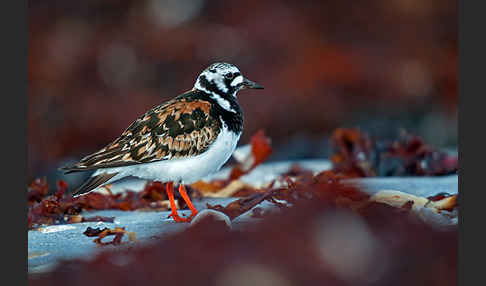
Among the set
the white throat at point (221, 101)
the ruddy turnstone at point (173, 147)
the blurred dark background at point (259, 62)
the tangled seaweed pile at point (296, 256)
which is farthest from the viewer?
the blurred dark background at point (259, 62)

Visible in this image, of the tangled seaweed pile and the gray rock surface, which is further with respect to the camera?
the gray rock surface

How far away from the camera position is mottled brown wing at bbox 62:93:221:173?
3.16 m

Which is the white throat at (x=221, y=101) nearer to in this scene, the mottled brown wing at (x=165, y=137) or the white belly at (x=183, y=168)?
the mottled brown wing at (x=165, y=137)

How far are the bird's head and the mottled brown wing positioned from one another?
19cm

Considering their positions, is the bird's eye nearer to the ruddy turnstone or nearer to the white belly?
the ruddy turnstone

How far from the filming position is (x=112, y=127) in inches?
302

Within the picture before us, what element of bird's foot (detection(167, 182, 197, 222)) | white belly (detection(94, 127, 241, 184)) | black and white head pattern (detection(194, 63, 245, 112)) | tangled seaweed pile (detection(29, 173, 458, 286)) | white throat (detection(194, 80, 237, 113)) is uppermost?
black and white head pattern (detection(194, 63, 245, 112))

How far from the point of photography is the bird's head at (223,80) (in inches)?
138

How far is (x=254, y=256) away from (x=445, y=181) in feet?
8.55

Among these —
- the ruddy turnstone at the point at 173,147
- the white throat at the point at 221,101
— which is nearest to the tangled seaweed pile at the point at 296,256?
the ruddy turnstone at the point at 173,147

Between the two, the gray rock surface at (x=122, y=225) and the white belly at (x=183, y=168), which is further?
the white belly at (x=183, y=168)

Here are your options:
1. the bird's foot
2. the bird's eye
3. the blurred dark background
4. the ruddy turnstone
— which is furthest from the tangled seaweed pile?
the blurred dark background

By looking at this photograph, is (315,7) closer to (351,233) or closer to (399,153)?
(399,153)

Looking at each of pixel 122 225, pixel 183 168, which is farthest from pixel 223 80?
pixel 122 225
